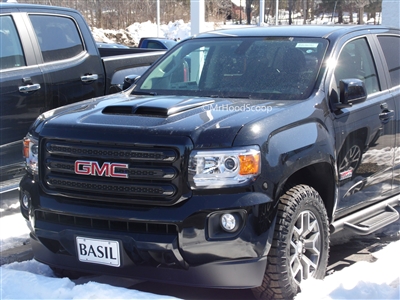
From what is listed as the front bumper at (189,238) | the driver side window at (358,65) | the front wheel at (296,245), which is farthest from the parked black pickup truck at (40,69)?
the front wheel at (296,245)

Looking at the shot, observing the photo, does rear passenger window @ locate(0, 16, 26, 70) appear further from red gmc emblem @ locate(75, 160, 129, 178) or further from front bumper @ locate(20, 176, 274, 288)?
front bumper @ locate(20, 176, 274, 288)

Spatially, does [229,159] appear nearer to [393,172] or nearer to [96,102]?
[96,102]

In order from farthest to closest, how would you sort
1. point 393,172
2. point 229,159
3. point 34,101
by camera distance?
point 34,101 → point 393,172 → point 229,159

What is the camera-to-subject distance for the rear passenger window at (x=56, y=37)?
6.36 meters

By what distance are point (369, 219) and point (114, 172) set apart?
2275mm

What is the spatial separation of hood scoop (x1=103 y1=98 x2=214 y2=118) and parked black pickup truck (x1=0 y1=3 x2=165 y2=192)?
2133mm

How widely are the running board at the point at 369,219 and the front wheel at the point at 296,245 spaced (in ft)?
1.28

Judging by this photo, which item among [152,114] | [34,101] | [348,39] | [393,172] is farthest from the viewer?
[34,101]

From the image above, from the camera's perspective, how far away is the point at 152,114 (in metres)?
3.91

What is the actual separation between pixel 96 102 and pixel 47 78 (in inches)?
74.8

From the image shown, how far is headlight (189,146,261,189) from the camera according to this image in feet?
11.4

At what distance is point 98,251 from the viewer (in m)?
3.66

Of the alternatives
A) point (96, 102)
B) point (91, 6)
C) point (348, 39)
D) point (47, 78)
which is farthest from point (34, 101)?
point (91, 6)

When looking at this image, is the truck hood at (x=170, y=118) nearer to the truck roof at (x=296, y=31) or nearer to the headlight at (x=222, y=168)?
the headlight at (x=222, y=168)
